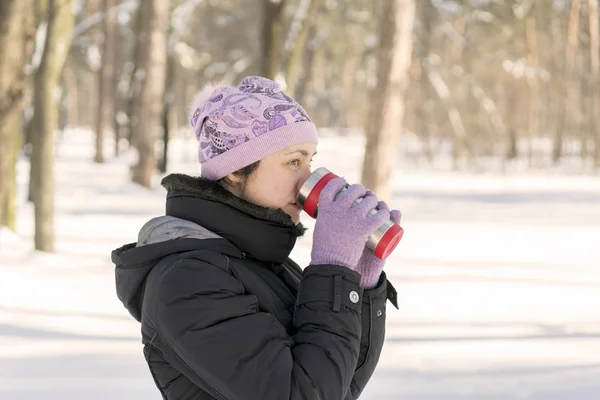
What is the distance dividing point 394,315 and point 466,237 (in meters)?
5.19

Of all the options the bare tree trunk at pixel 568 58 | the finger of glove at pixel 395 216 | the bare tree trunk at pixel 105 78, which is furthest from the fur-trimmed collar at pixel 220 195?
the bare tree trunk at pixel 105 78

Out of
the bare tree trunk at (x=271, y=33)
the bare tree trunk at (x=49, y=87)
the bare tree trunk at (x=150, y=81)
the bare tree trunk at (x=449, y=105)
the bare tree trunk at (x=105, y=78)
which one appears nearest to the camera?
the bare tree trunk at (x=49, y=87)

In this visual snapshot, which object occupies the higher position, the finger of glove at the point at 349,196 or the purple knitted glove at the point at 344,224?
the finger of glove at the point at 349,196

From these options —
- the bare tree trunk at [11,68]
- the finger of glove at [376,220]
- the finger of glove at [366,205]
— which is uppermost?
the bare tree trunk at [11,68]

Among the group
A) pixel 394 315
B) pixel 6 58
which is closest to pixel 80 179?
pixel 6 58

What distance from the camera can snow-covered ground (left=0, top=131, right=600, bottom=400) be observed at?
4.61m

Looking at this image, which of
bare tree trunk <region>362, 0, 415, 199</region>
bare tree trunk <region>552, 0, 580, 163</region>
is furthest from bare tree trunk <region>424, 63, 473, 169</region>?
bare tree trunk <region>362, 0, 415, 199</region>

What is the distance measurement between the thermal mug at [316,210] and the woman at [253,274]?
0.09ft

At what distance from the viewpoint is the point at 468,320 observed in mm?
6215

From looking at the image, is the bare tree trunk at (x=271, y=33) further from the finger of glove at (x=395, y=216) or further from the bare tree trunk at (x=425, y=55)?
the finger of glove at (x=395, y=216)

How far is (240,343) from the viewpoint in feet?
5.13

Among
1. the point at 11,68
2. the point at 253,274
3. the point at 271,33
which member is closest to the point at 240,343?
the point at 253,274

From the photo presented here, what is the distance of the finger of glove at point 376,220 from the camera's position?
1727 mm

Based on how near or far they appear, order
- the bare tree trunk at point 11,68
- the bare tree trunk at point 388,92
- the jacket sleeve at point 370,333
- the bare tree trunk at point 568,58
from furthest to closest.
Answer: the bare tree trunk at point 568,58 → the bare tree trunk at point 388,92 → the bare tree trunk at point 11,68 → the jacket sleeve at point 370,333
